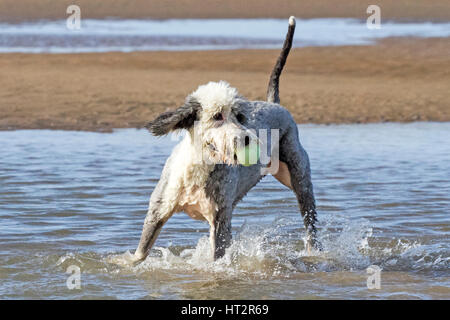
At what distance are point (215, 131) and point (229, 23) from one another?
23.0m

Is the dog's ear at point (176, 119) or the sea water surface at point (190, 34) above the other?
the sea water surface at point (190, 34)

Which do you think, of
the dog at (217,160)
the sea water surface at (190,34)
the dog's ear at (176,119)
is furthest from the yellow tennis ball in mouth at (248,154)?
the sea water surface at (190,34)

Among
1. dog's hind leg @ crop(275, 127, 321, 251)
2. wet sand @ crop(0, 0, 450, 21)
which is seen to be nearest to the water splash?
dog's hind leg @ crop(275, 127, 321, 251)

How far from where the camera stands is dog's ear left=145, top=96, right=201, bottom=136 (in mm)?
5613

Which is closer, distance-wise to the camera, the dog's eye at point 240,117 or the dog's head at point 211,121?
the dog's head at point 211,121

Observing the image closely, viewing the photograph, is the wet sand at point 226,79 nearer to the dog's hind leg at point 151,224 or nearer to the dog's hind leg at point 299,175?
the dog's hind leg at point 299,175

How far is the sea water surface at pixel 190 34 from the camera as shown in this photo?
22.4 meters

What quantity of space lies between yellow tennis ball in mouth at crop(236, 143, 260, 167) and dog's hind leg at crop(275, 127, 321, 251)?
5.23ft

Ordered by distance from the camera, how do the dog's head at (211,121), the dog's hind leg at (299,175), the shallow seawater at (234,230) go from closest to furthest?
the dog's head at (211,121) < the shallow seawater at (234,230) < the dog's hind leg at (299,175)

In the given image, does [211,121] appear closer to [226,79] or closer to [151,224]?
[151,224]

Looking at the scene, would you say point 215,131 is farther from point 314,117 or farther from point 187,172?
point 314,117

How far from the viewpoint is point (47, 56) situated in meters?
20.0

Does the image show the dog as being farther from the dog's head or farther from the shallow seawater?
the shallow seawater

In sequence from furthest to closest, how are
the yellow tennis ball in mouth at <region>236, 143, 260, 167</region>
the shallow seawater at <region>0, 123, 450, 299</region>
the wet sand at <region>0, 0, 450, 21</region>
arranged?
the wet sand at <region>0, 0, 450, 21</region>
the shallow seawater at <region>0, 123, 450, 299</region>
the yellow tennis ball in mouth at <region>236, 143, 260, 167</region>
